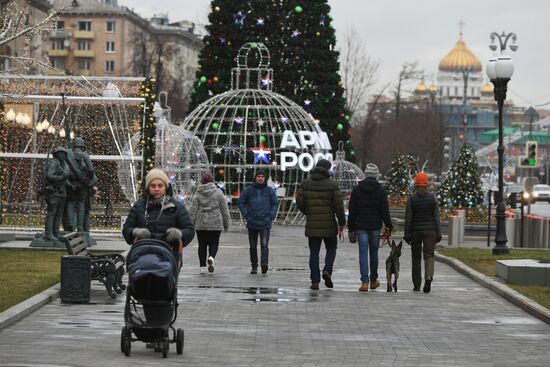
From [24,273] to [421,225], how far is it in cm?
558

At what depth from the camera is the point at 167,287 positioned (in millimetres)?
13719

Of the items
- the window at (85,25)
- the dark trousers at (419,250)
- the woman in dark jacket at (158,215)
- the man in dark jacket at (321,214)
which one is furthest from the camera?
the window at (85,25)

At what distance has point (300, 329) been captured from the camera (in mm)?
16688

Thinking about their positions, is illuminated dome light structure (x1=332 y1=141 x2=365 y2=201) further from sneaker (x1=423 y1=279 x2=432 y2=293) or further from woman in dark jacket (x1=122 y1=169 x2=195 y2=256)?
woman in dark jacket (x1=122 y1=169 x2=195 y2=256)

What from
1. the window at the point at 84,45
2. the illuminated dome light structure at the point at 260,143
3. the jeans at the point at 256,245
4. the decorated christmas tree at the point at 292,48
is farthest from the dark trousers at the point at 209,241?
the window at the point at 84,45

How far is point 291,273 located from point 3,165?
11.0m

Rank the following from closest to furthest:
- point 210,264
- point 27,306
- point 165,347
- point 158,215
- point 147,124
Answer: point 165,347 → point 158,215 → point 27,306 → point 210,264 → point 147,124

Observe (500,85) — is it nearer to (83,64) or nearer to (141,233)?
(141,233)

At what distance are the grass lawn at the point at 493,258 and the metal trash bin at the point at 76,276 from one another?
17.9 ft

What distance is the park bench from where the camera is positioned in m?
19.6

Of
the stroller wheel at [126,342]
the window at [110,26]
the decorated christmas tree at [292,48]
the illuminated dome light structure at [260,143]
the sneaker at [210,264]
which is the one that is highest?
the window at [110,26]

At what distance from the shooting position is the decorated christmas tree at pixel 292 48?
5466 cm

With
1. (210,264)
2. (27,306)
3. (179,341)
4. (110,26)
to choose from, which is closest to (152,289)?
(179,341)

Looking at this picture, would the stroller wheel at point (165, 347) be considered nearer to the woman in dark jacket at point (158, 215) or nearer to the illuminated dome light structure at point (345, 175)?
the woman in dark jacket at point (158, 215)
